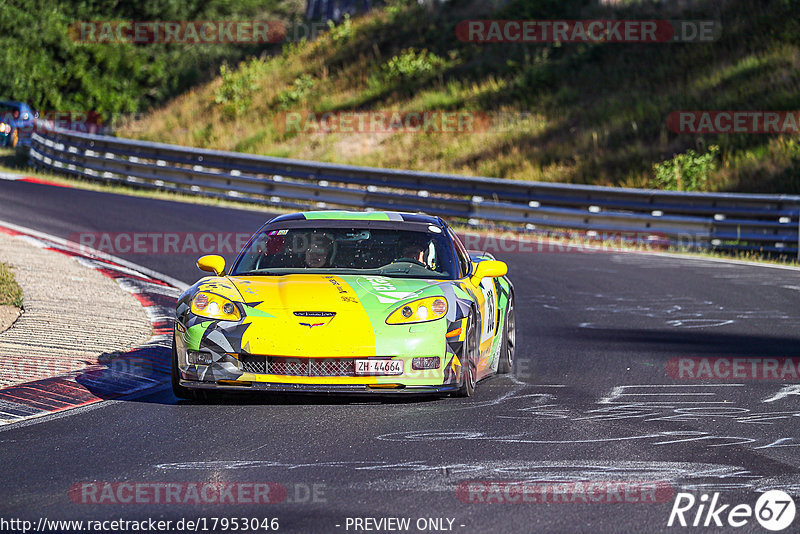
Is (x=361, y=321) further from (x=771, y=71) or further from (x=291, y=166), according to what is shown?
(x=771, y=71)

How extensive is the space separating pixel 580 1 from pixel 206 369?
32192mm

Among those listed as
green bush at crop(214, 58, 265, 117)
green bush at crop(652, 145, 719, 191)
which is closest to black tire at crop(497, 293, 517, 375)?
green bush at crop(652, 145, 719, 191)

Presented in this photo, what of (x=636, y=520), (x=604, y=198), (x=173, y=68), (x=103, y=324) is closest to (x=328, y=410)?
(x=636, y=520)

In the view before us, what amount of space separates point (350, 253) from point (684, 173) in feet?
55.6

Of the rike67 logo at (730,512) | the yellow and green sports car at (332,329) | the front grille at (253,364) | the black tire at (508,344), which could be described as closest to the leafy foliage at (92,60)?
the black tire at (508,344)

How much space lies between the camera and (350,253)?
28.8 feet

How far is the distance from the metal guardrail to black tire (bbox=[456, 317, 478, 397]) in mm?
11660

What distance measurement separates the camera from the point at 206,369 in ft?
24.2

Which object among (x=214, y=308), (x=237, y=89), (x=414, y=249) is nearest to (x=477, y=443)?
(x=214, y=308)

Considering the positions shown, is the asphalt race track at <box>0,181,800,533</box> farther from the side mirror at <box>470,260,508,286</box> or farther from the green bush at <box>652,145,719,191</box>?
the green bush at <box>652,145,719,191</box>

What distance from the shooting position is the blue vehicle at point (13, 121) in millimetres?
36531

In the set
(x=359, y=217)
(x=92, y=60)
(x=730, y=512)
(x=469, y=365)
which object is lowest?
(x=730, y=512)

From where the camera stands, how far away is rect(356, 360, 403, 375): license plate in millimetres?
7258

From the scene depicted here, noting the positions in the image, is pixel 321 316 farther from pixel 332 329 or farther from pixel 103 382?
pixel 103 382
